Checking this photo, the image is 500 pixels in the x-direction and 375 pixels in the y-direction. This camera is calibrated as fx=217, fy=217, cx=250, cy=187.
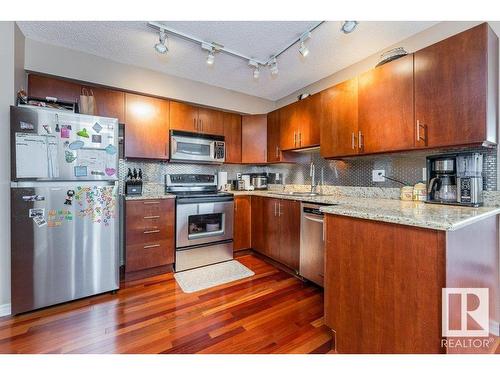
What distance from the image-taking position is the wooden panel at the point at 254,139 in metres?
3.37

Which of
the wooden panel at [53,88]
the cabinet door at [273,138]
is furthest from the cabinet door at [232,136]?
the wooden panel at [53,88]

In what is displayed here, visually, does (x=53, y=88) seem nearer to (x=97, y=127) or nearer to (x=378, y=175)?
(x=97, y=127)

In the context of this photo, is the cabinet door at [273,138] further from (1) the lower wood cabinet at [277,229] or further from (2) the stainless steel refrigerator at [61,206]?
(2) the stainless steel refrigerator at [61,206]

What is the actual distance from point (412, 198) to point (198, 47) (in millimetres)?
2497

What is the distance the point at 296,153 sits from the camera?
3.15m

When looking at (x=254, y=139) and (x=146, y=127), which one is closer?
(x=146, y=127)

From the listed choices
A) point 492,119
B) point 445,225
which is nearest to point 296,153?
point 492,119

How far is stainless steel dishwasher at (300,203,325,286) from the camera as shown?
6.78ft

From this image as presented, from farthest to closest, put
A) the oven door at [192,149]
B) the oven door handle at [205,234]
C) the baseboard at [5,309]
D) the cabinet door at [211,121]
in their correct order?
the cabinet door at [211,121]
the oven door at [192,149]
the oven door handle at [205,234]
the baseboard at [5,309]

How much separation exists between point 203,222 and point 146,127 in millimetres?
1360

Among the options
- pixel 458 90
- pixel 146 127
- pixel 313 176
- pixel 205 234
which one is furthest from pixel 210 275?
pixel 458 90

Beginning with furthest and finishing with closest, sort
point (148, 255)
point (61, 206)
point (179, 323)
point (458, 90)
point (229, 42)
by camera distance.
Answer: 1. point (148, 255)
2. point (229, 42)
3. point (61, 206)
4. point (179, 323)
5. point (458, 90)

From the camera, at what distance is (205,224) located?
2.81 meters

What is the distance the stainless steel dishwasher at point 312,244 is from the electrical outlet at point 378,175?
72cm
